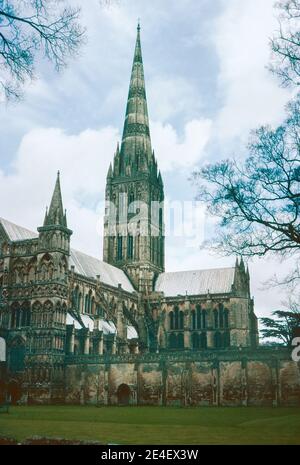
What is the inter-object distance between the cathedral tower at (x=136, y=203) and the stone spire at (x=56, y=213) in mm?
28090

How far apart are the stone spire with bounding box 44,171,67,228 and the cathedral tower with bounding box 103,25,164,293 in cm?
2809

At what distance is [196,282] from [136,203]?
16566 mm

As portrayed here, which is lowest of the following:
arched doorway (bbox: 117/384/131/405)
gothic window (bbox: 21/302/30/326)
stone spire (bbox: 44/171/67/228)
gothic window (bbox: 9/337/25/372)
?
arched doorway (bbox: 117/384/131/405)

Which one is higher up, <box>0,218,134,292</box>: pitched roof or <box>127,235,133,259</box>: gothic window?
<box>127,235,133,259</box>: gothic window

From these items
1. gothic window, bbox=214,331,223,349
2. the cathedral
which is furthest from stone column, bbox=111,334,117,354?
gothic window, bbox=214,331,223,349

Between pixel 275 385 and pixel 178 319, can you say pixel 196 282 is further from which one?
pixel 275 385

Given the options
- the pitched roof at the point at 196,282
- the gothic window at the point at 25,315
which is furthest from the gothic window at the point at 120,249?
the gothic window at the point at 25,315

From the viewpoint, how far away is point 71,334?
52219 millimetres

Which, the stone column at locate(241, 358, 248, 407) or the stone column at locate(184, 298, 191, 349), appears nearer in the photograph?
the stone column at locate(241, 358, 248, 407)

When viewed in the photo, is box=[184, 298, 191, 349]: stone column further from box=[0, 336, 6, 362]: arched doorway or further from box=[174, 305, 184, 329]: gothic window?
box=[0, 336, 6, 362]: arched doorway

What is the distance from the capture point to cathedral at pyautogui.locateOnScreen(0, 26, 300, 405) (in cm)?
4572

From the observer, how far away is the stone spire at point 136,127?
8675 centimetres

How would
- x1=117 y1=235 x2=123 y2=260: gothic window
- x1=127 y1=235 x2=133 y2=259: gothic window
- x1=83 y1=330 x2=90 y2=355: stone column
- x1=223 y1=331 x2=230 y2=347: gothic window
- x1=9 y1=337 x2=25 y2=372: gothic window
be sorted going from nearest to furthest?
x1=9 y1=337 x2=25 y2=372: gothic window
x1=83 y1=330 x2=90 y2=355: stone column
x1=223 y1=331 x2=230 y2=347: gothic window
x1=127 y1=235 x2=133 y2=259: gothic window
x1=117 y1=235 x2=123 y2=260: gothic window
